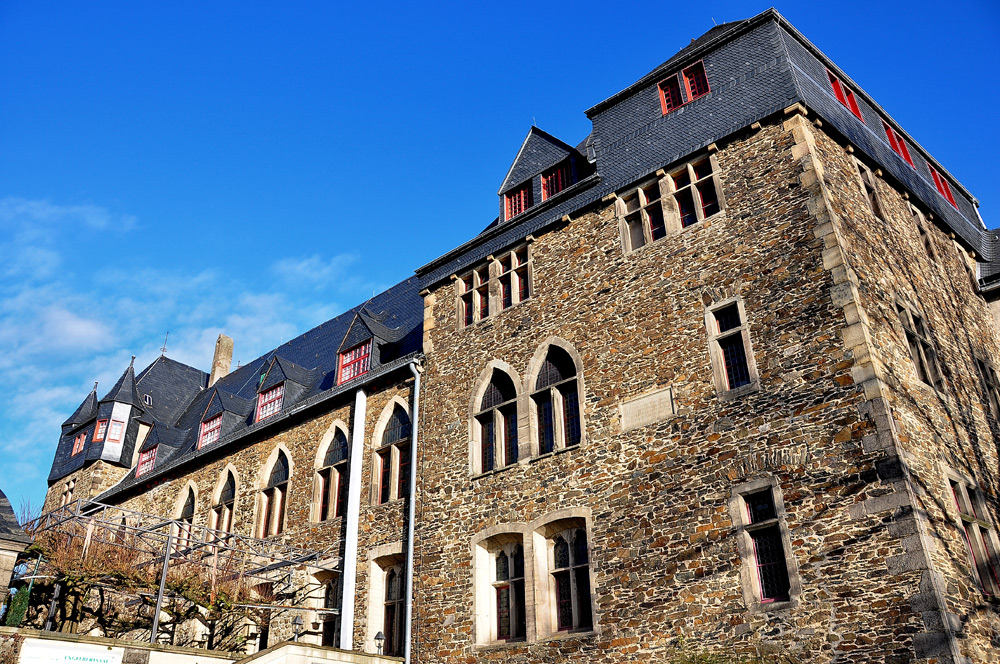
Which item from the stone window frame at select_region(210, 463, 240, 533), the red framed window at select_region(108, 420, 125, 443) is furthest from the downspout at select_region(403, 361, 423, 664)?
the red framed window at select_region(108, 420, 125, 443)

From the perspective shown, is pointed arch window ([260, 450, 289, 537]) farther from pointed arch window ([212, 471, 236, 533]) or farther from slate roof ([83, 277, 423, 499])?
pointed arch window ([212, 471, 236, 533])

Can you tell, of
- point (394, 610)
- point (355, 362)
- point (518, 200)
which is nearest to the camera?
point (394, 610)

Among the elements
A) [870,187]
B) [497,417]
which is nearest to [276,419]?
[497,417]

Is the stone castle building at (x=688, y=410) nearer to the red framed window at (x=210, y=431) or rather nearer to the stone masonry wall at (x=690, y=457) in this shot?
the stone masonry wall at (x=690, y=457)

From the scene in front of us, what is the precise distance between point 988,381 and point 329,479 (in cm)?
1411

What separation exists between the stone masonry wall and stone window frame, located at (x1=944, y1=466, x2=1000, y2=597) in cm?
185

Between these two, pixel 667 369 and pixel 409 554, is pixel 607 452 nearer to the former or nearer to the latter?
pixel 667 369

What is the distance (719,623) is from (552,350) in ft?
19.9

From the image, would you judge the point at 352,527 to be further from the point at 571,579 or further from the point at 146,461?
the point at 146,461

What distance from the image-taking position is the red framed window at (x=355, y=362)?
66.9ft

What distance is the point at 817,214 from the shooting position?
500 inches

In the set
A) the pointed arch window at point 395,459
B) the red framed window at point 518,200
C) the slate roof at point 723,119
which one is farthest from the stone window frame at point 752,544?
the red framed window at point 518,200

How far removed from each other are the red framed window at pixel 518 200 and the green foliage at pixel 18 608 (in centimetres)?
1317

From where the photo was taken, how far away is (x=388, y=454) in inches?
723
